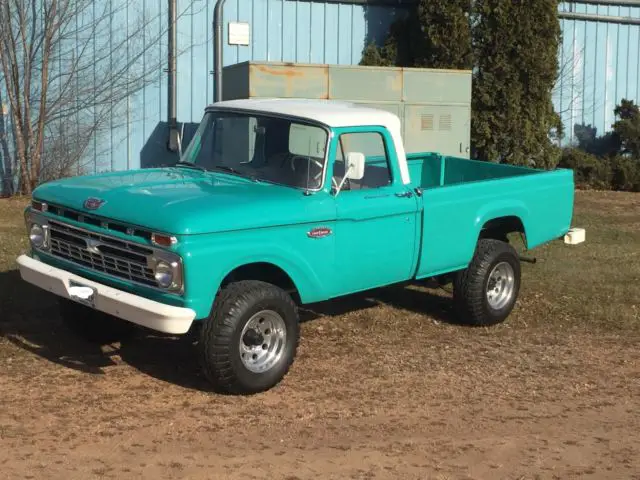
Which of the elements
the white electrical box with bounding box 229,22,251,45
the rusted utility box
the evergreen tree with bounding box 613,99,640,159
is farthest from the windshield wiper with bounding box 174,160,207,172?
the evergreen tree with bounding box 613,99,640,159

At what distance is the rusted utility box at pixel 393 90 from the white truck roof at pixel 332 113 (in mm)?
4727

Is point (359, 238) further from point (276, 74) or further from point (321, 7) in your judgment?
point (321, 7)

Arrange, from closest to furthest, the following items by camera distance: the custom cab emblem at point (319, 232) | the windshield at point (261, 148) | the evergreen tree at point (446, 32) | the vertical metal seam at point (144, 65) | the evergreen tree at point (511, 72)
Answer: the custom cab emblem at point (319, 232)
the windshield at point (261, 148)
the vertical metal seam at point (144, 65)
the evergreen tree at point (446, 32)
the evergreen tree at point (511, 72)

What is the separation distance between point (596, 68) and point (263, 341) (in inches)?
528

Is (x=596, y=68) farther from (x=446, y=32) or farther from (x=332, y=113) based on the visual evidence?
(x=332, y=113)

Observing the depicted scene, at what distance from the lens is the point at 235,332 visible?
576 centimetres

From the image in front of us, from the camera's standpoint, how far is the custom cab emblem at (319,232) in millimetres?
6230

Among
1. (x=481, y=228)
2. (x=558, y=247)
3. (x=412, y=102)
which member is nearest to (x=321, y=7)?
(x=412, y=102)

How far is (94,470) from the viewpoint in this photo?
15.8ft

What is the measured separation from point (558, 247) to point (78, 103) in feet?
23.4

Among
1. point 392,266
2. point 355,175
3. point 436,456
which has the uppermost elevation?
point 355,175

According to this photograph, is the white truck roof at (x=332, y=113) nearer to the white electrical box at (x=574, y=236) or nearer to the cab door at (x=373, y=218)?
the cab door at (x=373, y=218)

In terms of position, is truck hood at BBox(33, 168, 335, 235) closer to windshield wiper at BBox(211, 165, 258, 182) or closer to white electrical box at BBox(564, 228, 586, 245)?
windshield wiper at BBox(211, 165, 258, 182)

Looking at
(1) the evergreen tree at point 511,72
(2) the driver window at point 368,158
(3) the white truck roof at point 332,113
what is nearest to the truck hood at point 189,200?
(2) the driver window at point 368,158
